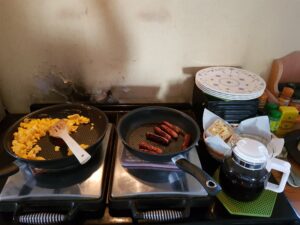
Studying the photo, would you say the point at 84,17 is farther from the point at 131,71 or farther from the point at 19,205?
the point at 19,205

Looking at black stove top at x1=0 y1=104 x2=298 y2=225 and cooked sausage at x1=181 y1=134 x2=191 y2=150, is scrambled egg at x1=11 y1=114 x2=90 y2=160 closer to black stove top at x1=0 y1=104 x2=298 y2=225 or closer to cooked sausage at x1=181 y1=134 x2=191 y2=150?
black stove top at x1=0 y1=104 x2=298 y2=225

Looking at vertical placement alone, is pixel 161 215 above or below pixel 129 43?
below

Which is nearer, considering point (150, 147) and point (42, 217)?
point (42, 217)

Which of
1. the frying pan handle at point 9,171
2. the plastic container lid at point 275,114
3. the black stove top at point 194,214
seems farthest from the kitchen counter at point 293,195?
the frying pan handle at point 9,171

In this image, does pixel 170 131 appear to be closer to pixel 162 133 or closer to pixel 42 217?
pixel 162 133

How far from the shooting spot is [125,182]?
621mm

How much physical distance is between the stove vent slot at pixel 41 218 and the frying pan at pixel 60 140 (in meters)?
0.11

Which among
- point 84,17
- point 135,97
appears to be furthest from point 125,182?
point 84,17

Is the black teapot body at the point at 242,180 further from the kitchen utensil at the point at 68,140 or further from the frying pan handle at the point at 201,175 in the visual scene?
the kitchen utensil at the point at 68,140

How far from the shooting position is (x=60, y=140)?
2.30 ft

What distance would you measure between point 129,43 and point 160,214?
1.87ft

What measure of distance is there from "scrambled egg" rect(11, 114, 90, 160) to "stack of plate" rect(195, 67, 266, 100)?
40 centimetres

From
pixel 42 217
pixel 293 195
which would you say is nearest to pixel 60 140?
pixel 42 217

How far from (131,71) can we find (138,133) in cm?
27
